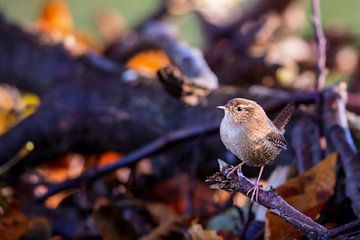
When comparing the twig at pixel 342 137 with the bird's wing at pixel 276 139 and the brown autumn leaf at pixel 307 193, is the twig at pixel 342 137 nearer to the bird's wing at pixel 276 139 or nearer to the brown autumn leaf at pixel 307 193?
the brown autumn leaf at pixel 307 193

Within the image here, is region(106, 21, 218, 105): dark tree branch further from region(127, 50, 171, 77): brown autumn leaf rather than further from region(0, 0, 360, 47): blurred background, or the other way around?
region(0, 0, 360, 47): blurred background

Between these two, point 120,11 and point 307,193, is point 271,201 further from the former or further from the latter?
point 120,11

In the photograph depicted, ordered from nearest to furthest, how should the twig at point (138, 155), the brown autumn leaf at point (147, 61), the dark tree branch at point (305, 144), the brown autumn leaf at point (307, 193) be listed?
the brown autumn leaf at point (307, 193)
the dark tree branch at point (305, 144)
the twig at point (138, 155)
the brown autumn leaf at point (147, 61)

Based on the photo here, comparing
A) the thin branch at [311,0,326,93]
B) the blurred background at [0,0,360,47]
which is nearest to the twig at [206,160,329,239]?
the thin branch at [311,0,326,93]

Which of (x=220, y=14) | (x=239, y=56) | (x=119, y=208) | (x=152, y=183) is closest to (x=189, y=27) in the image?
(x=220, y=14)

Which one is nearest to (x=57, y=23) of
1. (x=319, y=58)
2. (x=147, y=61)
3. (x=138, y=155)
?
(x=147, y=61)

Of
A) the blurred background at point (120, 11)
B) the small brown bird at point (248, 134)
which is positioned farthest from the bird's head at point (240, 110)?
the blurred background at point (120, 11)

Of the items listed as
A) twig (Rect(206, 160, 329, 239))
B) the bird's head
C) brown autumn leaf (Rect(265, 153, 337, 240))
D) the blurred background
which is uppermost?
the bird's head
